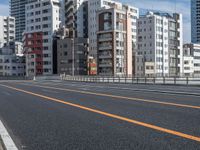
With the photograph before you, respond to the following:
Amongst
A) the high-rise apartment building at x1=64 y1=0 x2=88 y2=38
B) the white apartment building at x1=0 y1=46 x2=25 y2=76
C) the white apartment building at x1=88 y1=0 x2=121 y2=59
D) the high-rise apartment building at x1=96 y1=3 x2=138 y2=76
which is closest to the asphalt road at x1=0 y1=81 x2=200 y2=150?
the high-rise apartment building at x1=96 y1=3 x2=138 y2=76

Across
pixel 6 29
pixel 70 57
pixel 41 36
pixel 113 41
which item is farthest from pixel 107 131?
pixel 6 29

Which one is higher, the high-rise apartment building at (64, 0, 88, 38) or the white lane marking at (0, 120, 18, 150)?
the high-rise apartment building at (64, 0, 88, 38)

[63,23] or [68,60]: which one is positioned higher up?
[63,23]

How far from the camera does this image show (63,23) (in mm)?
137750

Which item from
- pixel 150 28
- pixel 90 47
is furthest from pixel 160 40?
pixel 90 47

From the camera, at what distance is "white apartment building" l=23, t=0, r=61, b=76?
12850 centimetres

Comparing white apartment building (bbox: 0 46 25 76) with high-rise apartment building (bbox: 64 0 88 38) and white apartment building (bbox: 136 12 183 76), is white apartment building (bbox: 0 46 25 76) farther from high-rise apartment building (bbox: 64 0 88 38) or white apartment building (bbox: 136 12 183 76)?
white apartment building (bbox: 136 12 183 76)

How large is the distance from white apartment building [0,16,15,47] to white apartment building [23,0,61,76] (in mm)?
46589

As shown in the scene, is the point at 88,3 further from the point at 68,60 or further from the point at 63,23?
the point at 68,60

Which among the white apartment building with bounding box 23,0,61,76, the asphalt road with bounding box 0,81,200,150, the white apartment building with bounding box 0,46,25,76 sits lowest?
the asphalt road with bounding box 0,81,200,150

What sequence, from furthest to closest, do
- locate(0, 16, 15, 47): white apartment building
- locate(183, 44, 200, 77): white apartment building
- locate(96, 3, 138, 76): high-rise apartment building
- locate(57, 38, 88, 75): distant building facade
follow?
1. locate(0, 16, 15, 47): white apartment building
2. locate(183, 44, 200, 77): white apartment building
3. locate(57, 38, 88, 75): distant building facade
4. locate(96, 3, 138, 76): high-rise apartment building

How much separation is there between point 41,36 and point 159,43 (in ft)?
138

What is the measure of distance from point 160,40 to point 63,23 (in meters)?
35.8

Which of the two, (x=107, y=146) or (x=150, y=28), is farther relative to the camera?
(x=150, y=28)
